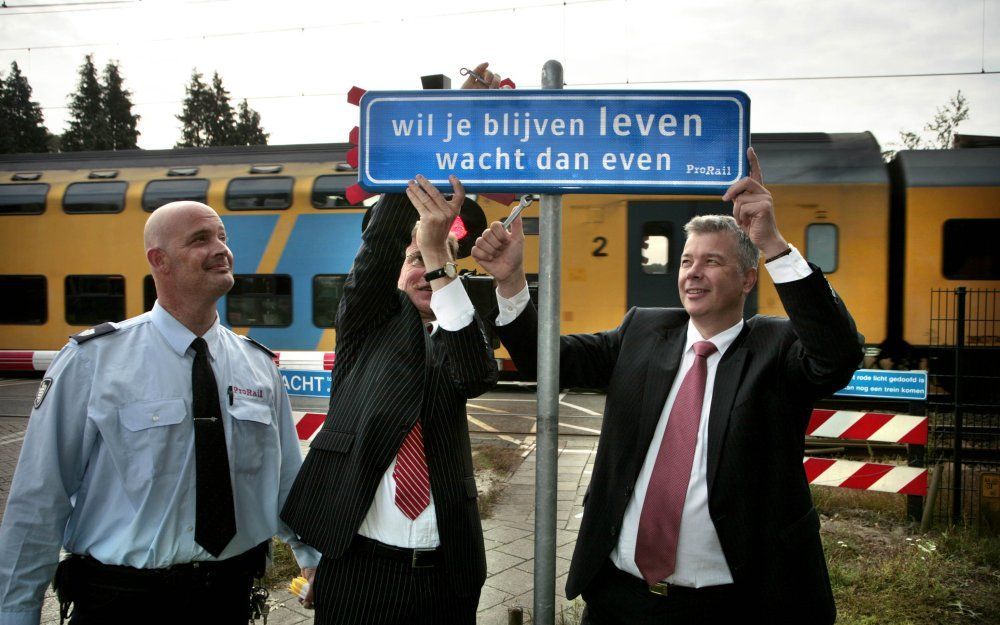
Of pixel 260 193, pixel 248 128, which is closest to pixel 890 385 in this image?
pixel 260 193

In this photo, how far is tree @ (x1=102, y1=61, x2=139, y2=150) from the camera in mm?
56844

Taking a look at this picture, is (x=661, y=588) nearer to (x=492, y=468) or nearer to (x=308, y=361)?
(x=308, y=361)

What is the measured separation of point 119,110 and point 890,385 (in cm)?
6356

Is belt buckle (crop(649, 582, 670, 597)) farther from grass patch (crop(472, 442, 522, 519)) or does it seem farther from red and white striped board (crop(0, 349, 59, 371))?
red and white striped board (crop(0, 349, 59, 371))

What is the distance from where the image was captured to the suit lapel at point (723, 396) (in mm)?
2146

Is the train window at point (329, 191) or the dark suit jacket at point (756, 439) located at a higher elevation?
the train window at point (329, 191)

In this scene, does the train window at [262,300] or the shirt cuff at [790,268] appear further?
the train window at [262,300]

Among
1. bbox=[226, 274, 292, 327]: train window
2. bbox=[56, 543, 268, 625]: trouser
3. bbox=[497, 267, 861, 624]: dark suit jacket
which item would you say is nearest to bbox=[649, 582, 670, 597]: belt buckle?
bbox=[497, 267, 861, 624]: dark suit jacket

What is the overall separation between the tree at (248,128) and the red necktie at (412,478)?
214 ft

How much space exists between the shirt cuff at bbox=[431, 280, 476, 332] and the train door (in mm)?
9738

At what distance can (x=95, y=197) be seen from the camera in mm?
13922

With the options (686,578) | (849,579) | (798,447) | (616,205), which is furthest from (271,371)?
(616,205)

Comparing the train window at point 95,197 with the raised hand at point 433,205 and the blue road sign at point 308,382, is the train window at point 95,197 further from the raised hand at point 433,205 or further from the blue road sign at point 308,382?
the raised hand at point 433,205

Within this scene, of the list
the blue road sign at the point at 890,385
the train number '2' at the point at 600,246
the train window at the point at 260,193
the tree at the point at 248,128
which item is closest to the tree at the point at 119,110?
the tree at the point at 248,128
